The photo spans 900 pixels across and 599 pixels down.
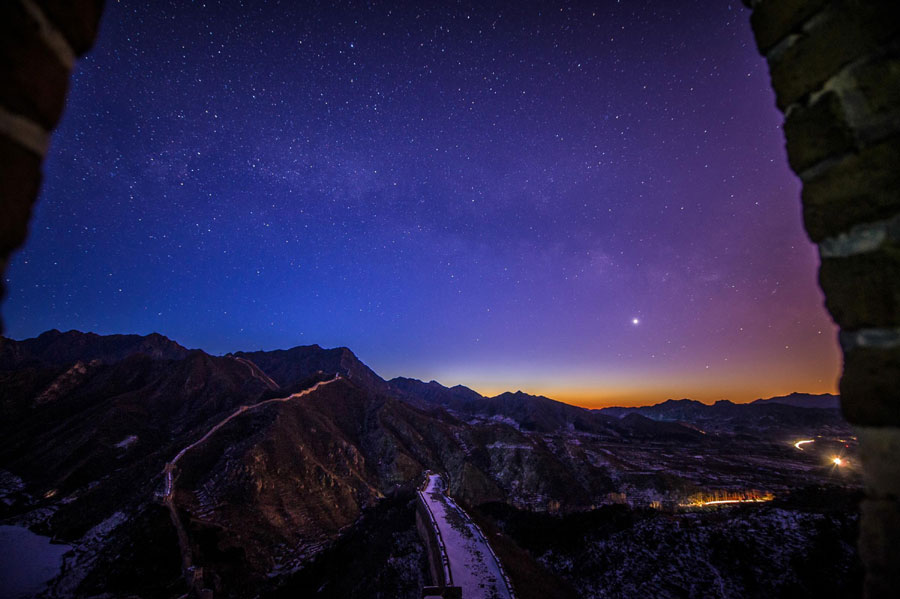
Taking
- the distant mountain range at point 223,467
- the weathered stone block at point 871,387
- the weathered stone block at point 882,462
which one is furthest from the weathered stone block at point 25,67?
the distant mountain range at point 223,467

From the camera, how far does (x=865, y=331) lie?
142cm

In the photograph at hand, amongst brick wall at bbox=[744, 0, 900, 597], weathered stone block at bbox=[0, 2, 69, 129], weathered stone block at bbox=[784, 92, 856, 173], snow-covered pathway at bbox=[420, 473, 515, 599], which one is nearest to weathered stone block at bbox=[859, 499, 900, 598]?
brick wall at bbox=[744, 0, 900, 597]

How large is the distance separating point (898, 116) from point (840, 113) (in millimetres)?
192

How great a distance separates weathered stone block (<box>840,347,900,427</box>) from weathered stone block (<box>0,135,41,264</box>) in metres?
3.29

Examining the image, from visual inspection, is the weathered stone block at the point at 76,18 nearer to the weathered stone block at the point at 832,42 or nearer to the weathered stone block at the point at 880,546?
the weathered stone block at the point at 832,42

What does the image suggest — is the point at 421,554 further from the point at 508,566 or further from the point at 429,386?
the point at 429,386

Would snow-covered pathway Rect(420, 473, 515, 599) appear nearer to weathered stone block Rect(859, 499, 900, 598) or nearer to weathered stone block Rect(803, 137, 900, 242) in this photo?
weathered stone block Rect(859, 499, 900, 598)

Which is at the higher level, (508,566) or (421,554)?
(508,566)

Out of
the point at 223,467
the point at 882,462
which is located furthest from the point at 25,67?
the point at 223,467

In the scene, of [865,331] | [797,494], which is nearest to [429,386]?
[797,494]

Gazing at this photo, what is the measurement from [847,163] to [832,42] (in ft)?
2.32

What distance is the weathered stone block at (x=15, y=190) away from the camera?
3.73ft

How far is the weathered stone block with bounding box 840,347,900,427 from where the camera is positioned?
1300 mm

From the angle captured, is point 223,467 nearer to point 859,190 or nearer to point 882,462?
point 882,462
